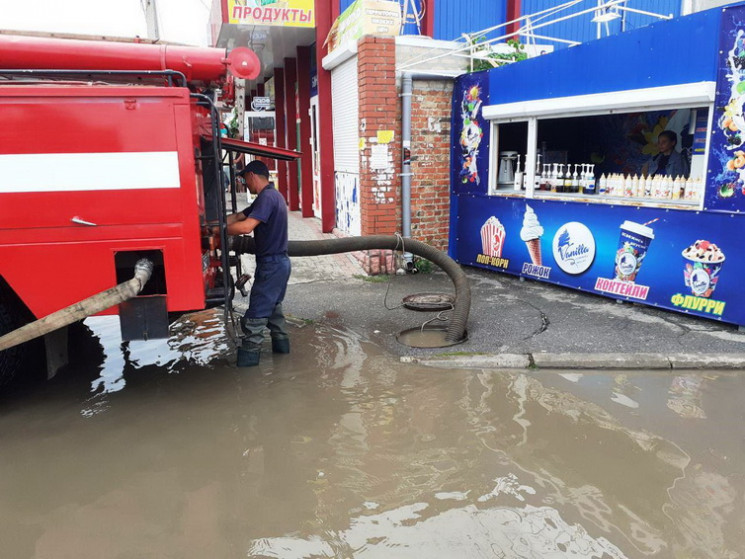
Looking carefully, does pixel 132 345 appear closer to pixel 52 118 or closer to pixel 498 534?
pixel 52 118

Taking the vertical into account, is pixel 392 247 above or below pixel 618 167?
below

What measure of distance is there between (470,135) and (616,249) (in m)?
2.93

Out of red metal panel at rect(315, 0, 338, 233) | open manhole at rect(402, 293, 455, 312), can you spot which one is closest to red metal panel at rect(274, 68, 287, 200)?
red metal panel at rect(315, 0, 338, 233)

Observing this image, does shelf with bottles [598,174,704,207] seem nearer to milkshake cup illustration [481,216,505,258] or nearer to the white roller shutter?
milkshake cup illustration [481,216,505,258]

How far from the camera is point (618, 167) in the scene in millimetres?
9625

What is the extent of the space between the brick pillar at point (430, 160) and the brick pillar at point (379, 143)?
35 centimetres

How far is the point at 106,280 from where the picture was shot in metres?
4.47

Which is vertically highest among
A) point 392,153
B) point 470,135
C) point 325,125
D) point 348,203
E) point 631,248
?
point 325,125

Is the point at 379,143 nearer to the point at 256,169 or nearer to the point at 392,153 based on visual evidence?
the point at 392,153

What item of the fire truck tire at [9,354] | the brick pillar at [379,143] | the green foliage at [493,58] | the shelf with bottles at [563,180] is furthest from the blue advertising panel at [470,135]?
the fire truck tire at [9,354]

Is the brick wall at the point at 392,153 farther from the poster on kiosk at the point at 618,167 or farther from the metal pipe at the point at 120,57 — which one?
the metal pipe at the point at 120,57

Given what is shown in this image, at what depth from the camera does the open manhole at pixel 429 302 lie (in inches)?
286

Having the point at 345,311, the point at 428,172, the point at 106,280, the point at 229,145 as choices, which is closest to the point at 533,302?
the point at 345,311

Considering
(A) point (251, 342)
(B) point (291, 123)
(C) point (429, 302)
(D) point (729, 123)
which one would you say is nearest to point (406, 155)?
(C) point (429, 302)
